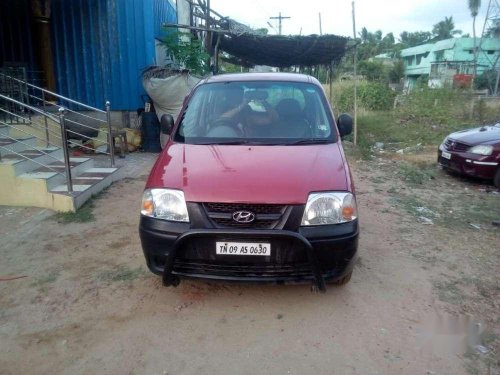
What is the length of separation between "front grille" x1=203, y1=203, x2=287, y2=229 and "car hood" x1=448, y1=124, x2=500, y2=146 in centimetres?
577

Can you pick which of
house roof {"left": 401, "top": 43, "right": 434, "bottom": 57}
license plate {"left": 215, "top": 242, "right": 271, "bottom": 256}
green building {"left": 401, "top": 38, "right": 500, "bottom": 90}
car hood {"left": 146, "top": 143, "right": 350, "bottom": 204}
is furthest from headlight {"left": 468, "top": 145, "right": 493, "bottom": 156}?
house roof {"left": 401, "top": 43, "right": 434, "bottom": 57}

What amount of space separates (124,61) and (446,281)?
8.11 m

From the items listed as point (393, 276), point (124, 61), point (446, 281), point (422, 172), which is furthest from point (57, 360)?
point (124, 61)

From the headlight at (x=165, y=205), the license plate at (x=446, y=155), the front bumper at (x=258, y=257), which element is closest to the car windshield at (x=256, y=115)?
the headlight at (x=165, y=205)

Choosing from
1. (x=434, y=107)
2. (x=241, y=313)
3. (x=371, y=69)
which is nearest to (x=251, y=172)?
(x=241, y=313)

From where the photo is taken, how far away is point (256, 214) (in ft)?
9.00

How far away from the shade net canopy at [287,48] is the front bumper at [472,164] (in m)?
5.32

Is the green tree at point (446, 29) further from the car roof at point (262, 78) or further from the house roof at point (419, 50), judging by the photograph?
the car roof at point (262, 78)

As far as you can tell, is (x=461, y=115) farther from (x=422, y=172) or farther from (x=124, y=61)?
(x=124, y=61)

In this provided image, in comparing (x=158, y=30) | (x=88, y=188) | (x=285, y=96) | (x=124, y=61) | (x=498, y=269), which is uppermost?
(x=158, y=30)

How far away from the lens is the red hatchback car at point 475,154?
6836 millimetres

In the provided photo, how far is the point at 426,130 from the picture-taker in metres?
12.9

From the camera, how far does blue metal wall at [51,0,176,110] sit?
8.91 m

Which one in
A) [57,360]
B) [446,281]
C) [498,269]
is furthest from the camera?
[498,269]
